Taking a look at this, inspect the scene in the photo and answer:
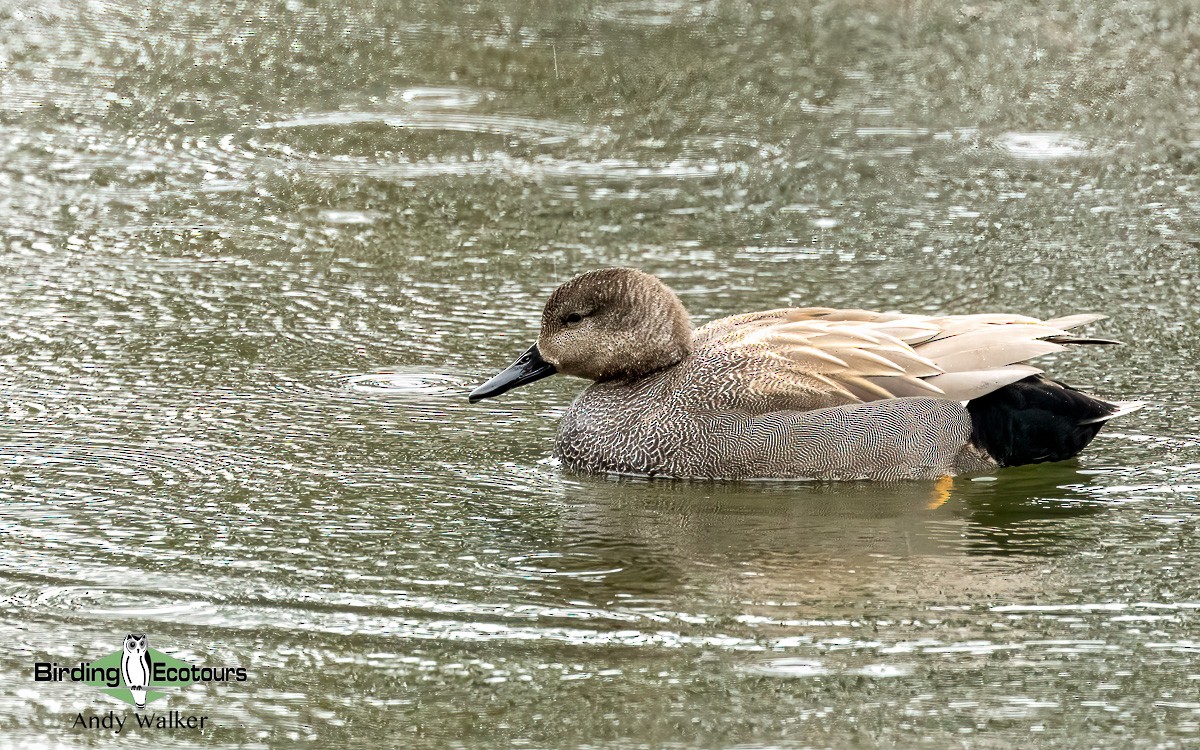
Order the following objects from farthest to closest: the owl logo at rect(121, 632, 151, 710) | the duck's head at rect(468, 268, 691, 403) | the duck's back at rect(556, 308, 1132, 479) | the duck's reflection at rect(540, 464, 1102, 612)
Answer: the duck's head at rect(468, 268, 691, 403)
the duck's back at rect(556, 308, 1132, 479)
the duck's reflection at rect(540, 464, 1102, 612)
the owl logo at rect(121, 632, 151, 710)

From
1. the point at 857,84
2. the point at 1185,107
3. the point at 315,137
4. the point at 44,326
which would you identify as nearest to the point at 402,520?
the point at 44,326

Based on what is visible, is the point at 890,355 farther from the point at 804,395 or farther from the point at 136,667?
the point at 136,667

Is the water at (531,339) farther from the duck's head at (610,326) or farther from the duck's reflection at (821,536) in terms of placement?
the duck's head at (610,326)

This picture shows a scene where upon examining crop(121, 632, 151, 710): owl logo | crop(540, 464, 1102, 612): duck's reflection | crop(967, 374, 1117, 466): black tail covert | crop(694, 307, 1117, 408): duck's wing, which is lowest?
crop(540, 464, 1102, 612): duck's reflection

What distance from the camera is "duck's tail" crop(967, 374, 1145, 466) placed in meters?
6.54

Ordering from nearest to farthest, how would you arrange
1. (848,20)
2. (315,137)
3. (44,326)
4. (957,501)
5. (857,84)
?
(957,501) → (44,326) → (315,137) → (857,84) → (848,20)

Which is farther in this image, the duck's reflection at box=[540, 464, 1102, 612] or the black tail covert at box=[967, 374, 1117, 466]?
the black tail covert at box=[967, 374, 1117, 466]

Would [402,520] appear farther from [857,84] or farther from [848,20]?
[848,20]

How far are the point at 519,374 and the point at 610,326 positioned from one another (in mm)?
413

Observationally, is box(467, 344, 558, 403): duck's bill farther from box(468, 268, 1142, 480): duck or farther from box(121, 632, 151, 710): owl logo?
box(121, 632, 151, 710): owl logo

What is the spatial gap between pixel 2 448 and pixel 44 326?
1.46 metres

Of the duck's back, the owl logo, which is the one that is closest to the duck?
the duck's back

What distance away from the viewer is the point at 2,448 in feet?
21.5

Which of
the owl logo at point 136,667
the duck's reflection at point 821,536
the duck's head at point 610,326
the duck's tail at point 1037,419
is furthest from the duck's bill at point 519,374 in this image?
the owl logo at point 136,667
